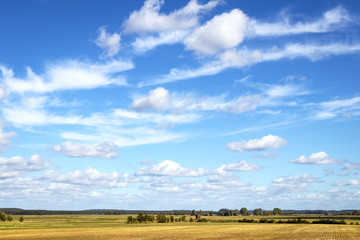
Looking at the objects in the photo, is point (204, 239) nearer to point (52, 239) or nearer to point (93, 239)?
point (93, 239)

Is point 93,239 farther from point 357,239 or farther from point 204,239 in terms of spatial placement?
point 357,239

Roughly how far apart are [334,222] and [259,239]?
113721mm

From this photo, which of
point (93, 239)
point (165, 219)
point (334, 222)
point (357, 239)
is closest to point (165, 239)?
point (93, 239)

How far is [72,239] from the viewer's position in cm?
6406

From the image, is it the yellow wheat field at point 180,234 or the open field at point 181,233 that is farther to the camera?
the open field at point 181,233

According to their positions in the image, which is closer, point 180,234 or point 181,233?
point 180,234

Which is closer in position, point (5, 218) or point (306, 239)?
point (306, 239)

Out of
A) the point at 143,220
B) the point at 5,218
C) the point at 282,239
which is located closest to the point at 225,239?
the point at 282,239

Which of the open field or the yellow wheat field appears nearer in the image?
the yellow wheat field

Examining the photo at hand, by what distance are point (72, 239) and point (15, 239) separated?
31.5 feet

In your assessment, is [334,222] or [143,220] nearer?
[334,222]

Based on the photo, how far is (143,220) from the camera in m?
190

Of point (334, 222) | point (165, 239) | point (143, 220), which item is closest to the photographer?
point (165, 239)

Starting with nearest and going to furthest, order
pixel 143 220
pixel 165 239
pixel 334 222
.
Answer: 1. pixel 165 239
2. pixel 334 222
3. pixel 143 220
